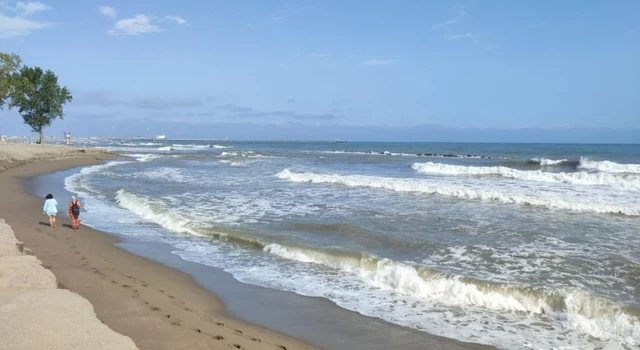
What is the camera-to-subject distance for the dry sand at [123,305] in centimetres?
486

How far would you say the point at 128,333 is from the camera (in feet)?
16.6

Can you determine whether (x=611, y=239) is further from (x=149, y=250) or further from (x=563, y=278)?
(x=149, y=250)

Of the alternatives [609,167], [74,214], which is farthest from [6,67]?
[609,167]

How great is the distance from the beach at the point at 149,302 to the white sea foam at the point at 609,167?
3318 centimetres

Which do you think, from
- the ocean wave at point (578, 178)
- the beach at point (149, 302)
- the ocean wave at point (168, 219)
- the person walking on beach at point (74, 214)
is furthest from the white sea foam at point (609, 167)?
the person walking on beach at point (74, 214)

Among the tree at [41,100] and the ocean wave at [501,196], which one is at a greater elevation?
the tree at [41,100]

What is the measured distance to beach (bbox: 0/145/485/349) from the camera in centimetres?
524

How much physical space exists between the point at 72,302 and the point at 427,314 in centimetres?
479

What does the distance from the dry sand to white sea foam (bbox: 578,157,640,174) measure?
3360 centimetres

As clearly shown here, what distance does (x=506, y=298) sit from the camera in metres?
7.20

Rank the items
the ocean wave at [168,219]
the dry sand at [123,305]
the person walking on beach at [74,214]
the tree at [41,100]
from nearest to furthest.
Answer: the dry sand at [123,305]
the ocean wave at [168,219]
the person walking on beach at [74,214]
the tree at [41,100]

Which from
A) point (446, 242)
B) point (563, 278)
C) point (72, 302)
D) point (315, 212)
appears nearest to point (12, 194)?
point (315, 212)

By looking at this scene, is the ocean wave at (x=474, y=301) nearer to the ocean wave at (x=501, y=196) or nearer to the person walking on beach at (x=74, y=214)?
the person walking on beach at (x=74, y=214)

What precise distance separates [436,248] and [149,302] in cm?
646
